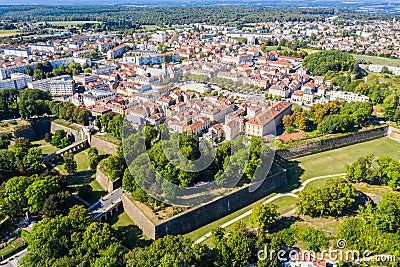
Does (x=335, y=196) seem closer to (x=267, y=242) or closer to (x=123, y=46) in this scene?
(x=267, y=242)

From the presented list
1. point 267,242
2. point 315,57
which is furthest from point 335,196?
point 315,57

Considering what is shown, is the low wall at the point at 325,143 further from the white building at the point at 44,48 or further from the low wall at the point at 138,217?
the white building at the point at 44,48

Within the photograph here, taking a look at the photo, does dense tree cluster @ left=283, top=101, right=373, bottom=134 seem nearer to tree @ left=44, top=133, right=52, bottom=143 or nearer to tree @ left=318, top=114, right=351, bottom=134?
tree @ left=318, top=114, right=351, bottom=134

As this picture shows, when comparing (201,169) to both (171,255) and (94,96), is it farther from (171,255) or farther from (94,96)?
(94,96)

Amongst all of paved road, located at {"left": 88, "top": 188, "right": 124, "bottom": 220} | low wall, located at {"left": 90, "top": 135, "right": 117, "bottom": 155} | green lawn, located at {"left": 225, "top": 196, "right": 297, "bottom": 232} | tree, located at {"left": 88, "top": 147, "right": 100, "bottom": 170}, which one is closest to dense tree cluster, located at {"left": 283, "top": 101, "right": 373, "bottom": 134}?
green lawn, located at {"left": 225, "top": 196, "right": 297, "bottom": 232}

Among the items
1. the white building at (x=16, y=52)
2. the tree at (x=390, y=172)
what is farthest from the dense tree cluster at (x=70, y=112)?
the white building at (x=16, y=52)

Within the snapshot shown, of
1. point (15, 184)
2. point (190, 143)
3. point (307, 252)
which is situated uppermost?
point (190, 143)
